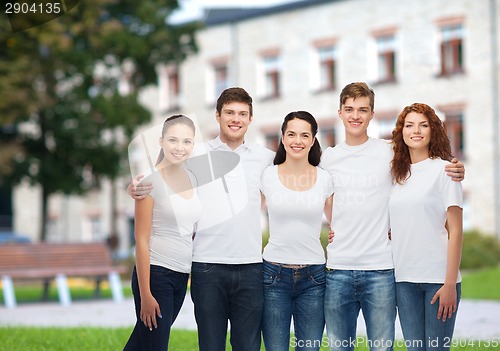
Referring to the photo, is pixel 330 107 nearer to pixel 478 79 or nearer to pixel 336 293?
pixel 478 79

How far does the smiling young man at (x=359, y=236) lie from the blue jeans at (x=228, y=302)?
1.50 ft

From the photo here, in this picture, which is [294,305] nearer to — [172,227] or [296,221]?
[296,221]

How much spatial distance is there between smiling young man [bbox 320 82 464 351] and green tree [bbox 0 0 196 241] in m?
20.8

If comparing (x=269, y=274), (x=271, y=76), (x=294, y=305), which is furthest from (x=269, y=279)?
(x=271, y=76)

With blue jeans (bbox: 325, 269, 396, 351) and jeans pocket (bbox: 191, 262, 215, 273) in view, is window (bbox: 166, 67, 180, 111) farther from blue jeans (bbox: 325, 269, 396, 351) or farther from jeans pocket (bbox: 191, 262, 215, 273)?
blue jeans (bbox: 325, 269, 396, 351)

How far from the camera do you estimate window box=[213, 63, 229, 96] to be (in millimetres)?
39312

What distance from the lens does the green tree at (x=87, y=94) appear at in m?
26.7

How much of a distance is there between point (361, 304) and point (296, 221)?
0.66 metres

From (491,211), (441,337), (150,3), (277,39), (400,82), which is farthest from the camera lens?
(277,39)

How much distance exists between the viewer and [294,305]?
6031 mm

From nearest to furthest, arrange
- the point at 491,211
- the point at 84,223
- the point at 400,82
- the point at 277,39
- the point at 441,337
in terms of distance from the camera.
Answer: the point at 441,337 < the point at 491,211 < the point at 400,82 < the point at 277,39 < the point at 84,223

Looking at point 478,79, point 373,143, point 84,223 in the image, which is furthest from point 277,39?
point 373,143

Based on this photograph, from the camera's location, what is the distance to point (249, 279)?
593 cm

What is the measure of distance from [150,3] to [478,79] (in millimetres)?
11461
